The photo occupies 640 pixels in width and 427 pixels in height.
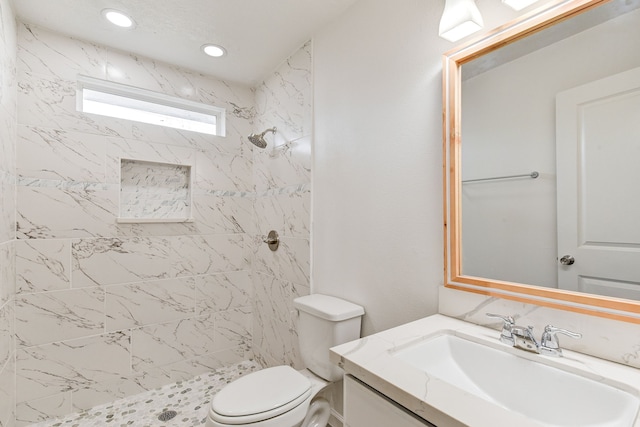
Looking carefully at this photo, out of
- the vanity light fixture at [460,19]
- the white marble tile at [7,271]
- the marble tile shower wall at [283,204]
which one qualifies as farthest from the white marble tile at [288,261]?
the white marble tile at [7,271]

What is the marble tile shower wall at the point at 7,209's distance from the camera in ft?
4.92

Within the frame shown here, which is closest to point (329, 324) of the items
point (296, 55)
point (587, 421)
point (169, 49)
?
point (587, 421)

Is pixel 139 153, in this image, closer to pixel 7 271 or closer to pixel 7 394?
pixel 7 271

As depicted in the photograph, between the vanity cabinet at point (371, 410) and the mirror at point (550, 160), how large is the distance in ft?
1.80

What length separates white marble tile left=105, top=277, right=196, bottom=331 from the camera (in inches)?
80.4

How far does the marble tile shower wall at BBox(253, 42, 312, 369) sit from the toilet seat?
40 cm

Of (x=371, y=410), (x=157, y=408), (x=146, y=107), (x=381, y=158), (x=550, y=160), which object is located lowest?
(x=157, y=408)

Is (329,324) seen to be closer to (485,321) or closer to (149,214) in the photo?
(485,321)

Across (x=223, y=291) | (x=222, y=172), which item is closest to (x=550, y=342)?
(x=223, y=291)

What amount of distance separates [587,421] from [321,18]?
204 centimetres

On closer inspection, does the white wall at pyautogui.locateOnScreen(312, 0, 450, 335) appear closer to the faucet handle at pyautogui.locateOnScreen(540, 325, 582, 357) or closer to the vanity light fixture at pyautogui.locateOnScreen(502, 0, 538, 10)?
the vanity light fixture at pyautogui.locateOnScreen(502, 0, 538, 10)

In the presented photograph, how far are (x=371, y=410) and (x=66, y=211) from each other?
6.94ft

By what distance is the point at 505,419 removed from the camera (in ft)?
1.89

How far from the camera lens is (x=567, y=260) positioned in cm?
92
